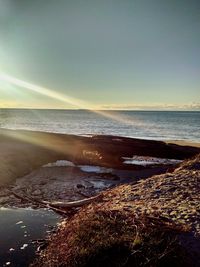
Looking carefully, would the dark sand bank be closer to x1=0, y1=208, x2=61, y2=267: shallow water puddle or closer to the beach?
the beach

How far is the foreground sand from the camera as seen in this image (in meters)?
8.04

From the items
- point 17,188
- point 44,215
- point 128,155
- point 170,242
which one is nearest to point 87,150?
point 128,155

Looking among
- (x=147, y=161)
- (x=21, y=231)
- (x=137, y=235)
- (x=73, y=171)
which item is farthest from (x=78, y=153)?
(x=137, y=235)

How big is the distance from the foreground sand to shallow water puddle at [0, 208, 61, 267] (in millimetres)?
635

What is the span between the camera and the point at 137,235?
855 centimetres

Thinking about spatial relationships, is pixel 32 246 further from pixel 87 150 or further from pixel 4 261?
pixel 87 150

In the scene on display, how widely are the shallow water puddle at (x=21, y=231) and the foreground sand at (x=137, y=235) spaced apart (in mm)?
635

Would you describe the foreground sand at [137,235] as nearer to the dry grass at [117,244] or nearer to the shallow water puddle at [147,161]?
the dry grass at [117,244]

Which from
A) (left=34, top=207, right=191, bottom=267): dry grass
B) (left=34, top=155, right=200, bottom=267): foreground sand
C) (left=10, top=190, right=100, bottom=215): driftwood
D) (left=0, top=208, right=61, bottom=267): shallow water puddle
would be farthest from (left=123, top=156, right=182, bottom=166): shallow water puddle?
(left=34, top=207, right=191, bottom=267): dry grass

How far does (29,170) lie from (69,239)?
1714 centimetres

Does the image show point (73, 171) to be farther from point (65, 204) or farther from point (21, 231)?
point (21, 231)

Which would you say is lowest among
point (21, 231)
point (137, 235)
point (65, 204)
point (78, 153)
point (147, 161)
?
point (147, 161)

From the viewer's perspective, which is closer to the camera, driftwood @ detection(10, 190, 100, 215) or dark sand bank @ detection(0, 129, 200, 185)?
driftwood @ detection(10, 190, 100, 215)

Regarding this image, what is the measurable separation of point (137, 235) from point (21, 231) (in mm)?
5265
